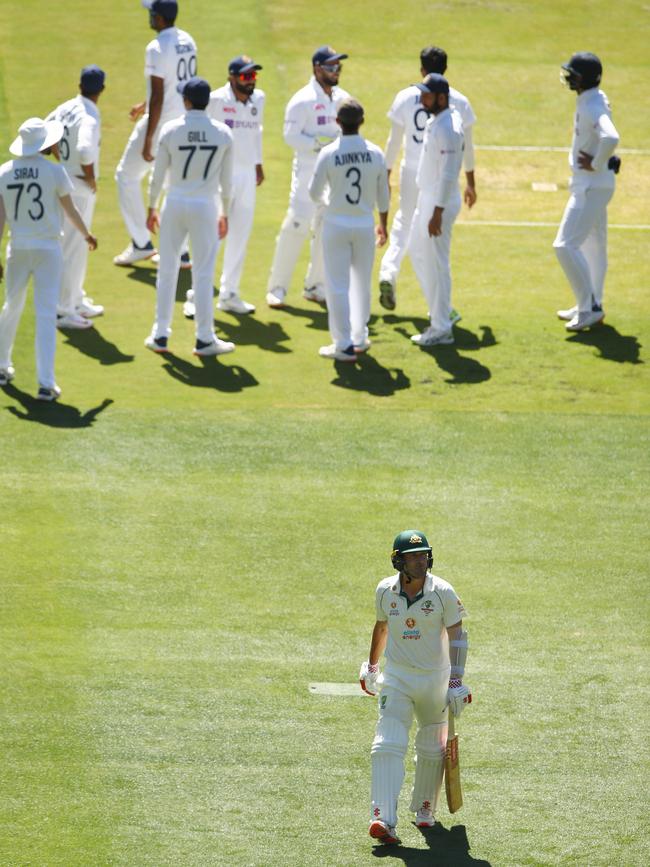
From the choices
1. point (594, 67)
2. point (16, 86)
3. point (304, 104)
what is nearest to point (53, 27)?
point (16, 86)

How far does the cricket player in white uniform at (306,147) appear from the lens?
657 inches

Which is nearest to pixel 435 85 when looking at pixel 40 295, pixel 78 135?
pixel 78 135

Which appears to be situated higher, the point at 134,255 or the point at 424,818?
the point at 134,255

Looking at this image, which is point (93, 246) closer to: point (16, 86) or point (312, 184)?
point (312, 184)

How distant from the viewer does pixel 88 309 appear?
17078 millimetres

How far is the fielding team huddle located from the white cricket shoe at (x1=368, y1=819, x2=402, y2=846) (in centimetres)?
710

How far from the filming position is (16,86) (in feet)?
78.1

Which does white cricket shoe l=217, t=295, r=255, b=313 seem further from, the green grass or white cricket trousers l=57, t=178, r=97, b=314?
white cricket trousers l=57, t=178, r=97, b=314

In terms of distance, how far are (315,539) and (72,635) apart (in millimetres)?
2315

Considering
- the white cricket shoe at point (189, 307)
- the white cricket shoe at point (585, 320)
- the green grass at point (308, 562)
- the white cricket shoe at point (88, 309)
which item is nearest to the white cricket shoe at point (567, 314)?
the green grass at point (308, 562)

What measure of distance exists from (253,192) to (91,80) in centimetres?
213

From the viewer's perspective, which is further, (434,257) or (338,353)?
(434,257)

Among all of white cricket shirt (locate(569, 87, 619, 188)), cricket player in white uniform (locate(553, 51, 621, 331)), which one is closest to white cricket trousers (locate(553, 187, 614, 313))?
cricket player in white uniform (locate(553, 51, 621, 331))

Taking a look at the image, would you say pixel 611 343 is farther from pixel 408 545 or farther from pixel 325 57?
pixel 408 545
